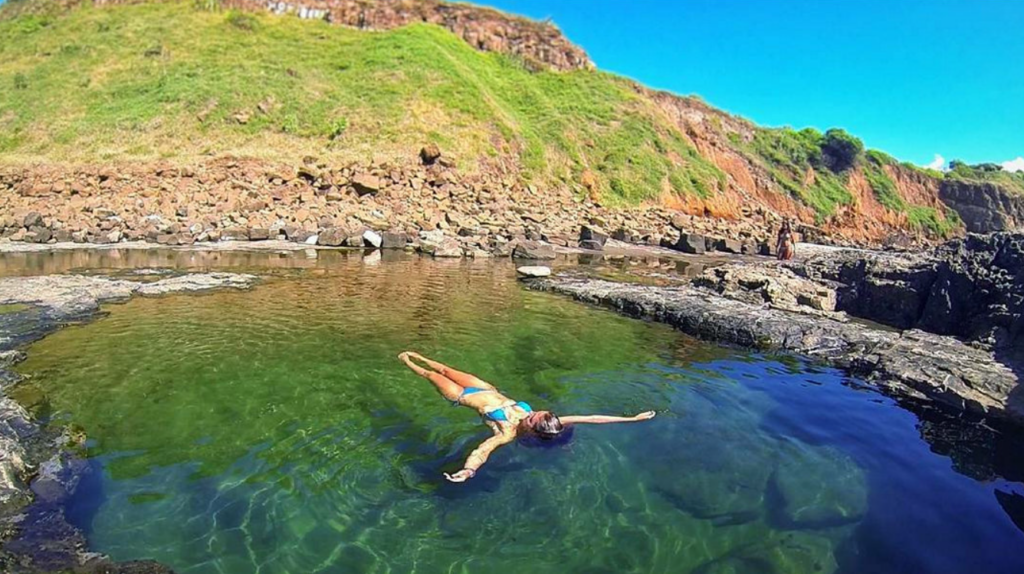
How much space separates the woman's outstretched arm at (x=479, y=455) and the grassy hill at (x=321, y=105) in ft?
104

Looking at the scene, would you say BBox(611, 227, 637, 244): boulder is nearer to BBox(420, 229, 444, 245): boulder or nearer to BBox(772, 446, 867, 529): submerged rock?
BBox(420, 229, 444, 245): boulder

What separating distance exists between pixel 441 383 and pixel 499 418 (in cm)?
164

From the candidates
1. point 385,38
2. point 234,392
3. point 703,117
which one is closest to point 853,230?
point 703,117

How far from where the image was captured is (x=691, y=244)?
112 feet

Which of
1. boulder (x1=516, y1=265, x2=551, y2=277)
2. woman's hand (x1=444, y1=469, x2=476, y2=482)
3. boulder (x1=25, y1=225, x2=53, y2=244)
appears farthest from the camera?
boulder (x1=25, y1=225, x2=53, y2=244)

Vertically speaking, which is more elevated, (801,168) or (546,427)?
(801,168)

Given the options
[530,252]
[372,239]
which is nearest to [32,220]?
[372,239]

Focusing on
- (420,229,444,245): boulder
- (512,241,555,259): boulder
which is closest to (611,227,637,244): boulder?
(512,241,555,259): boulder

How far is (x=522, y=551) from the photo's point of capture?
5070 millimetres

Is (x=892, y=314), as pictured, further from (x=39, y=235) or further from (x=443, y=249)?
(x=39, y=235)

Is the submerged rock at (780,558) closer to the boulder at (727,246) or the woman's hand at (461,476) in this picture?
the woman's hand at (461,476)

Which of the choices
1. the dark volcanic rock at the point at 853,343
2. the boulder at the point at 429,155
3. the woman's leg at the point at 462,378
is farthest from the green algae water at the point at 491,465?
the boulder at the point at 429,155

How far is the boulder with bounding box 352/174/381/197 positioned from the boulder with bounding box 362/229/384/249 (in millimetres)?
5532

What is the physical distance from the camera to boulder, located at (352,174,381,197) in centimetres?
3275
